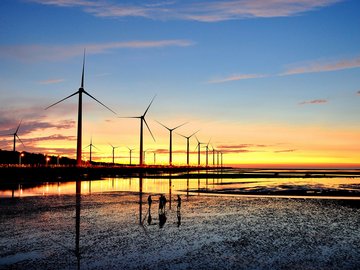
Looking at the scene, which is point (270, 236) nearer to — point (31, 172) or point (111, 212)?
point (111, 212)

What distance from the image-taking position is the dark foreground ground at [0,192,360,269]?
16391 mm

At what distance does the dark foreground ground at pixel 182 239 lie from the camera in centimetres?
1639

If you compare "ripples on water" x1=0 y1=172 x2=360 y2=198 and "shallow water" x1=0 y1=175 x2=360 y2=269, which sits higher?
"ripples on water" x1=0 y1=172 x2=360 y2=198

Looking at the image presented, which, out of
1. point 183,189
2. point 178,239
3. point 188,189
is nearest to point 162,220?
point 178,239

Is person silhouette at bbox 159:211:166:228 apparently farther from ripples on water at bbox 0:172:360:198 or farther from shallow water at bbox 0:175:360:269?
ripples on water at bbox 0:172:360:198

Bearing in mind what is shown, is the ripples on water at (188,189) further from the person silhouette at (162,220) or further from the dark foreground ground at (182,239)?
the person silhouette at (162,220)

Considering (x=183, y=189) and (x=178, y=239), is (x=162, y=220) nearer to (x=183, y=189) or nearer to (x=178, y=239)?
(x=178, y=239)

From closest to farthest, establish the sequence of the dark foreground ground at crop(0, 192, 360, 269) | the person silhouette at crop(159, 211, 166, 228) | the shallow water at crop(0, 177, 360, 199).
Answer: the dark foreground ground at crop(0, 192, 360, 269), the person silhouette at crop(159, 211, 166, 228), the shallow water at crop(0, 177, 360, 199)

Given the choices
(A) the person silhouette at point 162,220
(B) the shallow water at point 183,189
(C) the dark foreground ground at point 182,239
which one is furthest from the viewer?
(B) the shallow water at point 183,189

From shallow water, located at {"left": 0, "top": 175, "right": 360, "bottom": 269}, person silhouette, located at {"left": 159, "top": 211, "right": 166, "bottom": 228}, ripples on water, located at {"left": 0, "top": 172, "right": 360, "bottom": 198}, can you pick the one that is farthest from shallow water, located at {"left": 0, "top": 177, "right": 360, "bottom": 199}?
person silhouette, located at {"left": 159, "top": 211, "right": 166, "bottom": 228}

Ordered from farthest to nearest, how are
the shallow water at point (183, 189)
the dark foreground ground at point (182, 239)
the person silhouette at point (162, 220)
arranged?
1. the shallow water at point (183, 189)
2. the person silhouette at point (162, 220)
3. the dark foreground ground at point (182, 239)

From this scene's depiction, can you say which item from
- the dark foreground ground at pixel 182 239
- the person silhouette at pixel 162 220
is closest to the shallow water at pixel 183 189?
the dark foreground ground at pixel 182 239

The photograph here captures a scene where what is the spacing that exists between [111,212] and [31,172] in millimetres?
85953

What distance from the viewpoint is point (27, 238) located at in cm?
2070
